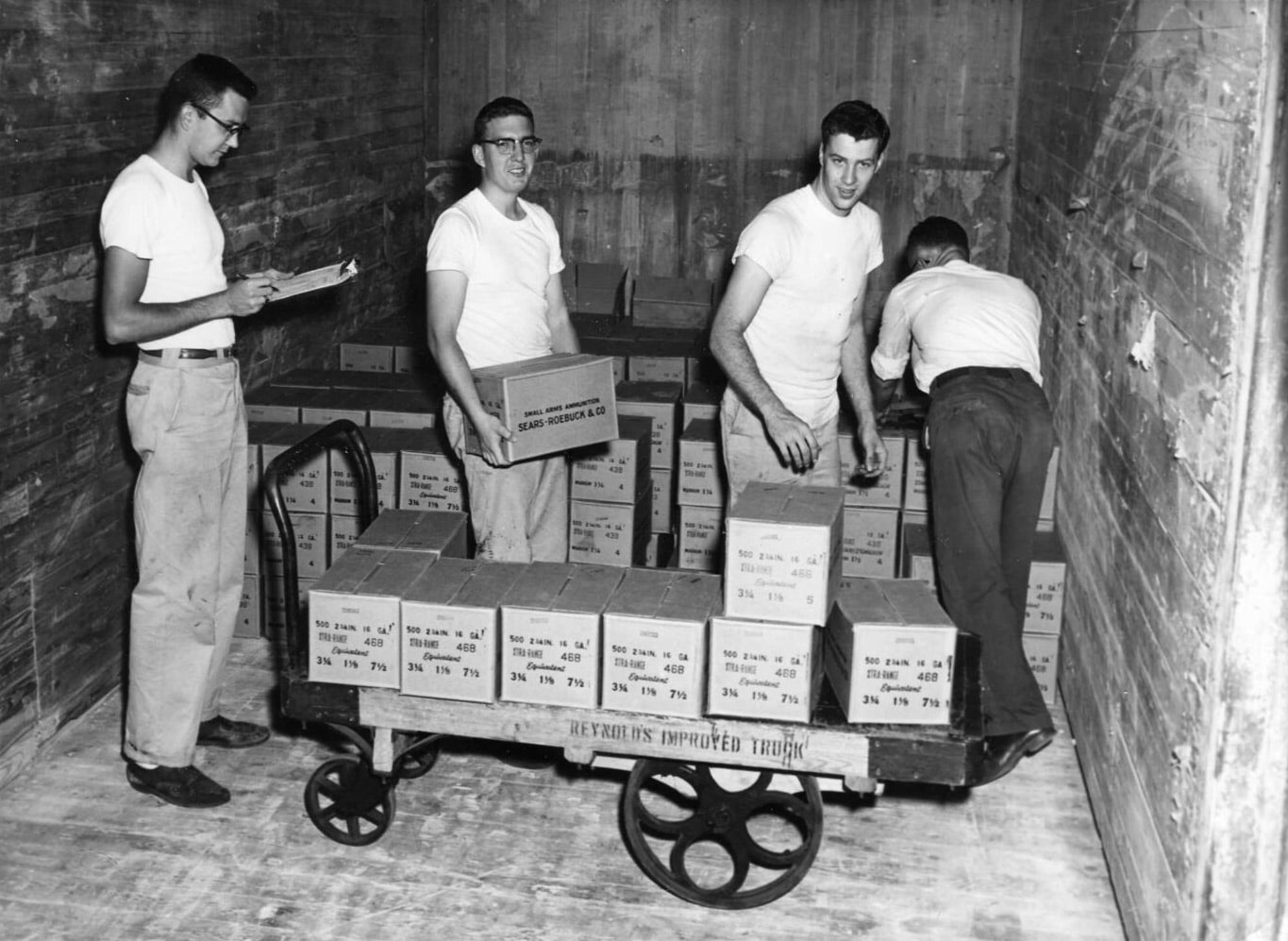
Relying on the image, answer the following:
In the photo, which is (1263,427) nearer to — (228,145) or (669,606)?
(669,606)

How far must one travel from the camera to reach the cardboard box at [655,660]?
3.43 meters

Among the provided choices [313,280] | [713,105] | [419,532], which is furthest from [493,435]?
[713,105]

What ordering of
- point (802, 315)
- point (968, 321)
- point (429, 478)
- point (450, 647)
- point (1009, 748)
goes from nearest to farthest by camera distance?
point (450, 647) → point (802, 315) → point (1009, 748) → point (968, 321) → point (429, 478)

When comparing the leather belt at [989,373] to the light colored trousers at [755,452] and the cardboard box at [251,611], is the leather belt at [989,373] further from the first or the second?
the cardboard box at [251,611]

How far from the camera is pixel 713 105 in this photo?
27.0 ft

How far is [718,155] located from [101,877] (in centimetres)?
565

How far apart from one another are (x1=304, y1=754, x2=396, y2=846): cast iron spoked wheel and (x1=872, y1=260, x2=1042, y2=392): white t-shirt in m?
2.17

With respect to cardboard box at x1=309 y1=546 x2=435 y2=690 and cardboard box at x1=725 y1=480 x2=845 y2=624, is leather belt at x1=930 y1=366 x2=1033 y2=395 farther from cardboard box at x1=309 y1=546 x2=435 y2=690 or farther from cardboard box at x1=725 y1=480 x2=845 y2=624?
cardboard box at x1=309 y1=546 x2=435 y2=690

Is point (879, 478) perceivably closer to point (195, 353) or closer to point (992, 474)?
point (992, 474)

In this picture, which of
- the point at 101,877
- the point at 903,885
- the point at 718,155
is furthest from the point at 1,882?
the point at 718,155

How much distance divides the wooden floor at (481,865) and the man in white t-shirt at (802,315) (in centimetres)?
106

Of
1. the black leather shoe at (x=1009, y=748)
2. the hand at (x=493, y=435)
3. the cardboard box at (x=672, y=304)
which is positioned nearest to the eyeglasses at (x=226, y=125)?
the hand at (x=493, y=435)

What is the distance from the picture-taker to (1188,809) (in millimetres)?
3016

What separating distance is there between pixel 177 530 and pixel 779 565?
6.11ft
